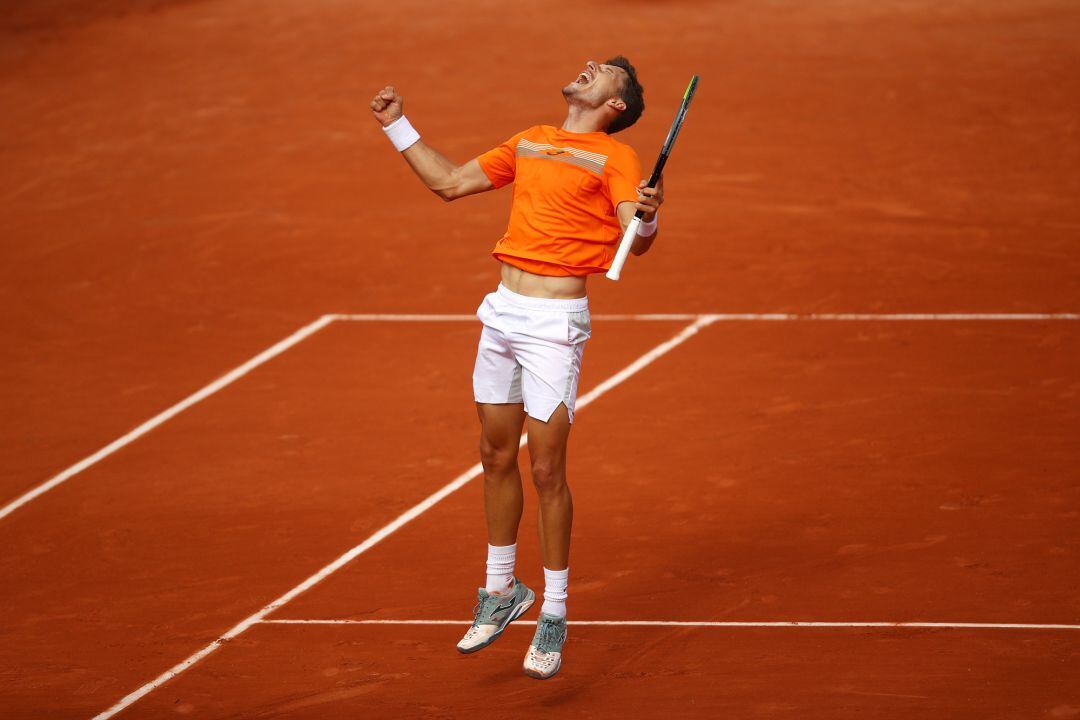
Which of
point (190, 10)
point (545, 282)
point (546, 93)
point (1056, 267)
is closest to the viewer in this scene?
point (545, 282)

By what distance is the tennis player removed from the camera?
6.04 m

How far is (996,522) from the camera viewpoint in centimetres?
798

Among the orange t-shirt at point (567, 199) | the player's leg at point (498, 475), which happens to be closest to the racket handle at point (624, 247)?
the orange t-shirt at point (567, 199)

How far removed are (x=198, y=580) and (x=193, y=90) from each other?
1014 centimetres

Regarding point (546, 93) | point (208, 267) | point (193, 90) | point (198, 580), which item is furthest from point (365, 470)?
point (193, 90)

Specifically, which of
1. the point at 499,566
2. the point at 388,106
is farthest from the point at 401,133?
the point at 499,566

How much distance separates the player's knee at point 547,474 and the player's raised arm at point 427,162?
3.64 feet

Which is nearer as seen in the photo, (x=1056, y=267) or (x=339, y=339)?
(x=339, y=339)

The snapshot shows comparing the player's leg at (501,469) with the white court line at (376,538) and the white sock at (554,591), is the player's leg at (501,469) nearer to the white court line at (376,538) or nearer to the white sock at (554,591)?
the white sock at (554,591)

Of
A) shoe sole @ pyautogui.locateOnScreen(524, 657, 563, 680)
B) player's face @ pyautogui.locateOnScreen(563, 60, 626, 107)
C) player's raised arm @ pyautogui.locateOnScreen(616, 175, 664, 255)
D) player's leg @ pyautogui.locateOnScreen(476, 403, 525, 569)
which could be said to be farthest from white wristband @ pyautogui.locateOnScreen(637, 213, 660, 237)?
shoe sole @ pyautogui.locateOnScreen(524, 657, 563, 680)

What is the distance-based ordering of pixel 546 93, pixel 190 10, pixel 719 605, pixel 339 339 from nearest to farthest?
pixel 719 605 < pixel 339 339 < pixel 546 93 < pixel 190 10

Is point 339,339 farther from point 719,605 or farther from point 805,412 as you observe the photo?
point 719,605

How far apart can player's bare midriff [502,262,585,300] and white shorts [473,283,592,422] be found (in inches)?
1.0

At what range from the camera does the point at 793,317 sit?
1105cm
